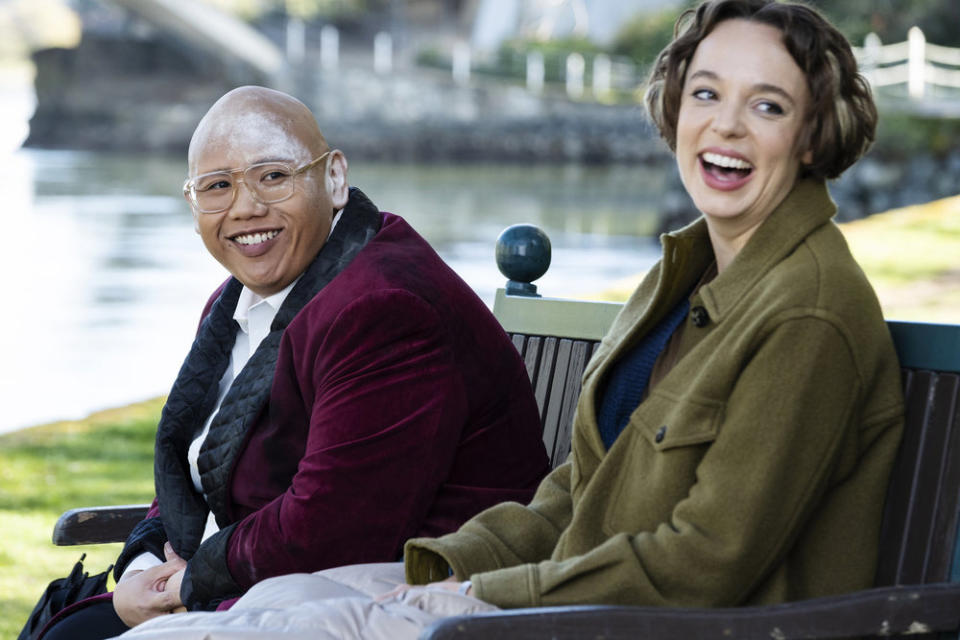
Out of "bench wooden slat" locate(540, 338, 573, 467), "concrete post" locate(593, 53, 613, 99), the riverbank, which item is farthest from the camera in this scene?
"concrete post" locate(593, 53, 613, 99)

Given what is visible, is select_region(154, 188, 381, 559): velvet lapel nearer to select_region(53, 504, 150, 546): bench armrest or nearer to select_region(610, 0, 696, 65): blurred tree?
select_region(53, 504, 150, 546): bench armrest

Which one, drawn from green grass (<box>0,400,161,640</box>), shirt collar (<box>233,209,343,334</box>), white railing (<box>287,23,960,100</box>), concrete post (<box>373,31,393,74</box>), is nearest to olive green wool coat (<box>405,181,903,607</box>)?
shirt collar (<box>233,209,343,334</box>)

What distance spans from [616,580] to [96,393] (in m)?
6.70

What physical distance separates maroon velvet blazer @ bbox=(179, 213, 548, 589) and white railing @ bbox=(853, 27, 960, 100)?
2024 centimetres

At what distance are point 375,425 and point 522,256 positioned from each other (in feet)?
3.35

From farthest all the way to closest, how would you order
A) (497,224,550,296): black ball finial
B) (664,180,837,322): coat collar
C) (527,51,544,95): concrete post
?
(527,51,544,95): concrete post < (497,224,550,296): black ball finial < (664,180,837,322): coat collar

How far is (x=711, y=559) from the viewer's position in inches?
74.5

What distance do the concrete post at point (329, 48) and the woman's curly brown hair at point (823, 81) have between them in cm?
3551

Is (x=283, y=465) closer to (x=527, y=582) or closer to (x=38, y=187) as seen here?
(x=527, y=582)

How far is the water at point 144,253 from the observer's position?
29.0 ft

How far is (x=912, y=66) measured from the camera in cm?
2216

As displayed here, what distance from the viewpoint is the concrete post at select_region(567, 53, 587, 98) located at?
112 ft

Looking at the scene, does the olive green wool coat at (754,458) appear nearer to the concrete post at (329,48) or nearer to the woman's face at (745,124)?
the woman's face at (745,124)

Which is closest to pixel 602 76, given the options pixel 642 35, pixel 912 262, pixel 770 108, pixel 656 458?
pixel 642 35
